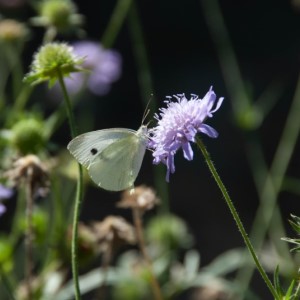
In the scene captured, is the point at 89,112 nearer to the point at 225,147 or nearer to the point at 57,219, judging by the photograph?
the point at 225,147

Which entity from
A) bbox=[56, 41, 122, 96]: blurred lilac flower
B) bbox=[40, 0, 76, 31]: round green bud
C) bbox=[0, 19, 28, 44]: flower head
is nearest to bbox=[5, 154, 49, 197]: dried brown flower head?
bbox=[40, 0, 76, 31]: round green bud

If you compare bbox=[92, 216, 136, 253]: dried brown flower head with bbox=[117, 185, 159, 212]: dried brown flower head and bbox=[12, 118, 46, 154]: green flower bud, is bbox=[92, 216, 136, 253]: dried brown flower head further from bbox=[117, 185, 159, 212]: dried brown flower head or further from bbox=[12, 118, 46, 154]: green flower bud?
bbox=[12, 118, 46, 154]: green flower bud

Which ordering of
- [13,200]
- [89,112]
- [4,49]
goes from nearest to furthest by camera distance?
[4,49] < [13,200] < [89,112]

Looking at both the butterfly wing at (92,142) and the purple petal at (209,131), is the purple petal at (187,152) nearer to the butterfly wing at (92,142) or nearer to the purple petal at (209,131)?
the purple petal at (209,131)

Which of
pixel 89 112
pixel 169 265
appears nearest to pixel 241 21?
pixel 89 112

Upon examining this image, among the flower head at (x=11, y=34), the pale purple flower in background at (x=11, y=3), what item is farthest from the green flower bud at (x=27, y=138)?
the pale purple flower in background at (x=11, y=3)

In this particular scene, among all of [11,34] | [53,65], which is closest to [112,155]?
[53,65]

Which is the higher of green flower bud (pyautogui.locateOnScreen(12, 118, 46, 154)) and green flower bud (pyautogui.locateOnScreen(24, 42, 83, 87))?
green flower bud (pyautogui.locateOnScreen(24, 42, 83, 87))

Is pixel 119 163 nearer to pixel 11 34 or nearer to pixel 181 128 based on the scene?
pixel 181 128
